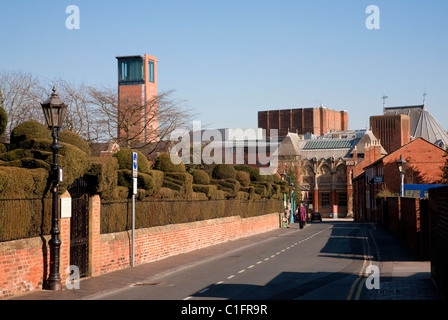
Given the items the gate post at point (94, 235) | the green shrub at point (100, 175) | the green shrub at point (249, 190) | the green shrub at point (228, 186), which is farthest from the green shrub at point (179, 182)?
the green shrub at point (249, 190)

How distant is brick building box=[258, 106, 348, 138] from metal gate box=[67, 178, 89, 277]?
13922 cm

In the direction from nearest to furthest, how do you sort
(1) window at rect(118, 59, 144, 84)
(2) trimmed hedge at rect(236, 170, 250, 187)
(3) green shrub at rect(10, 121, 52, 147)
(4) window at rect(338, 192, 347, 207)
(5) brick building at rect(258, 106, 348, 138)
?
(3) green shrub at rect(10, 121, 52, 147) → (2) trimmed hedge at rect(236, 170, 250, 187) → (1) window at rect(118, 59, 144, 84) → (4) window at rect(338, 192, 347, 207) → (5) brick building at rect(258, 106, 348, 138)

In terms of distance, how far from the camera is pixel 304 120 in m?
162

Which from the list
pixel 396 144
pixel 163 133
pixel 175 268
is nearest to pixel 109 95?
pixel 163 133

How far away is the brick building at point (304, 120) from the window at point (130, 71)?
6143cm

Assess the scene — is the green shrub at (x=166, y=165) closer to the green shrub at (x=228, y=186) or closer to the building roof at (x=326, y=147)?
the green shrub at (x=228, y=186)

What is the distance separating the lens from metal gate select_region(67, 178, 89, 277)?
16719mm

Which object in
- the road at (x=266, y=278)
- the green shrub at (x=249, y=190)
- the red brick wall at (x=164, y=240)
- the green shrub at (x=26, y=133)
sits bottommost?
the road at (x=266, y=278)

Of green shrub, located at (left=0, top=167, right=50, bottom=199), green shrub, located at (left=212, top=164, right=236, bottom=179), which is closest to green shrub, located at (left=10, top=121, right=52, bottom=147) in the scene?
green shrub, located at (left=0, top=167, right=50, bottom=199)

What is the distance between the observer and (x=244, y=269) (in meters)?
19.6

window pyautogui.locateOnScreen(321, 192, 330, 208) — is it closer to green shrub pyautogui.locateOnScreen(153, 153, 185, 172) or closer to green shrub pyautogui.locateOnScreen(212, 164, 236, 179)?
green shrub pyautogui.locateOnScreen(212, 164, 236, 179)

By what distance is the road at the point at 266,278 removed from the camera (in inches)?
544
